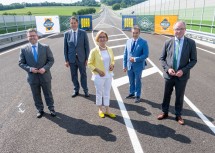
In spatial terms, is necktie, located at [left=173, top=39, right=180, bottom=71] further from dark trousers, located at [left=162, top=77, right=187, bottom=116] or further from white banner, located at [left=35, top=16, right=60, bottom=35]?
white banner, located at [left=35, top=16, right=60, bottom=35]

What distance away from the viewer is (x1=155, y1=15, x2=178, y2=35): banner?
21.1m

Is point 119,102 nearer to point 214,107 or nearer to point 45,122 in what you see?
point 45,122

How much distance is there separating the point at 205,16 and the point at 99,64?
17858mm

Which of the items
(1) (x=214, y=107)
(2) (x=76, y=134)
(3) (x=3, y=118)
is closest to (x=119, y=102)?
(2) (x=76, y=134)

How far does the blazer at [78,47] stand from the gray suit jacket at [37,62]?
3.81 ft

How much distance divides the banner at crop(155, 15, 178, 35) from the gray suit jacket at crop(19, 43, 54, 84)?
713 inches

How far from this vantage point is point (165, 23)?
858 inches

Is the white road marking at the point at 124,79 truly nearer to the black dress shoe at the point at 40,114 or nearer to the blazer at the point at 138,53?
the blazer at the point at 138,53

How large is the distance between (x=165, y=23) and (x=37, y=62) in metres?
19.0

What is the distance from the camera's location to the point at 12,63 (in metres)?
11.1

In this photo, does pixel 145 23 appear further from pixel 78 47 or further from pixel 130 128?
pixel 130 128

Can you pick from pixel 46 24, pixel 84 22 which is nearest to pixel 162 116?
pixel 46 24

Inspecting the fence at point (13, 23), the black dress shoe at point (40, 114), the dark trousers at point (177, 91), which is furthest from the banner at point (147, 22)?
the black dress shoe at point (40, 114)

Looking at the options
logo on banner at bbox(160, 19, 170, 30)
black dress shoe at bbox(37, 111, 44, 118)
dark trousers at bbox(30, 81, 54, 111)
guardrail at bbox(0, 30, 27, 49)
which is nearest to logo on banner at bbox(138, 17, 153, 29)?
logo on banner at bbox(160, 19, 170, 30)
